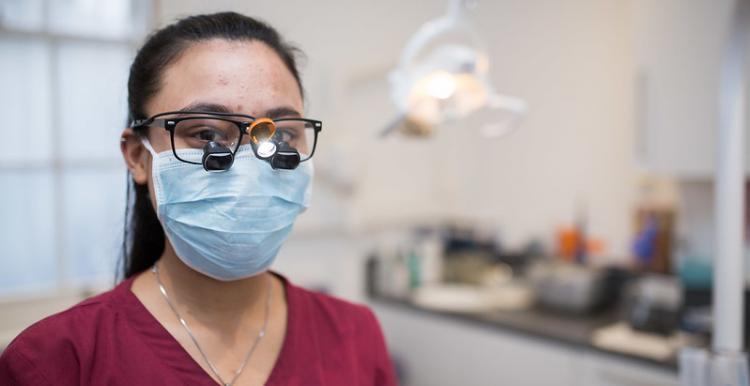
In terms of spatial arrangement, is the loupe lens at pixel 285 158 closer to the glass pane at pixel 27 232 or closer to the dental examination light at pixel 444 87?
the dental examination light at pixel 444 87

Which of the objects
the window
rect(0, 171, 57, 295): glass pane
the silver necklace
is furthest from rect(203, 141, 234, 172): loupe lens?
rect(0, 171, 57, 295): glass pane

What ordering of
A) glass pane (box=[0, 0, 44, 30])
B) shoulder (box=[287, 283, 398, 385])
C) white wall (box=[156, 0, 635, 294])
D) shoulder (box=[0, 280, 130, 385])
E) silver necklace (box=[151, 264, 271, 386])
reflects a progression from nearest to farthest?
shoulder (box=[0, 280, 130, 385]) < silver necklace (box=[151, 264, 271, 386]) < shoulder (box=[287, 283, 398, 385]) < glass pane (box=[0, 0, 44, 30]) < white wall (box=[156, 0, 635, 294])

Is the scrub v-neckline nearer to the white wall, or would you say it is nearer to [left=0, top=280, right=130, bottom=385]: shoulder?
[left=0, top=280, right=130, bottom=385]: shoulder

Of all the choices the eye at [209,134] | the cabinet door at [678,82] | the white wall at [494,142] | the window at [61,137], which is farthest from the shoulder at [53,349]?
the cabinet door at [678,82]

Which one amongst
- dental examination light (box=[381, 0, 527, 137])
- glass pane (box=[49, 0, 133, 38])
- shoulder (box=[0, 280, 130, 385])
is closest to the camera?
shoulder (box=[0, 280, 130, 385])

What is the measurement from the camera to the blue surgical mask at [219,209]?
88 centimetres

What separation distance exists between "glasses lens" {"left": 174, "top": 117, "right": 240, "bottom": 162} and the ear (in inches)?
4.1

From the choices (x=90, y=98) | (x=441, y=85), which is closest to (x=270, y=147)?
(x=441, y=85)

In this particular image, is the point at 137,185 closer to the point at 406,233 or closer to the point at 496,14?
the point at 406,233

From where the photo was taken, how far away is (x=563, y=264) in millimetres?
2457

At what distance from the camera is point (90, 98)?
6.39 feet

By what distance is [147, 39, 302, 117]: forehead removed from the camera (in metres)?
0.88

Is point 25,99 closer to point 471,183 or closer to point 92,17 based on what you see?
point 92,17

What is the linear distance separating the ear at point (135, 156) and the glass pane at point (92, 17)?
119cm
